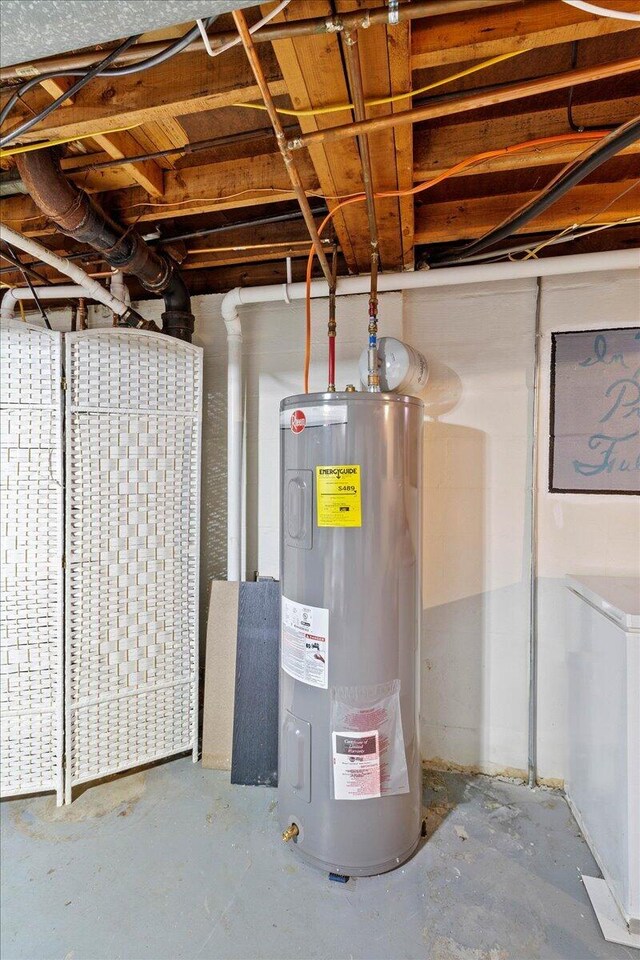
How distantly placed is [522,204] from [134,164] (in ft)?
4.82

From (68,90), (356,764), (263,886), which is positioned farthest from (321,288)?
(263,886)

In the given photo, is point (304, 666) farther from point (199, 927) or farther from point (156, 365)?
point (156, 365)

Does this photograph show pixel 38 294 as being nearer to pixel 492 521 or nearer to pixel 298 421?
pixel 298 421

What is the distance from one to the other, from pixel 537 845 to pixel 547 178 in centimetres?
261

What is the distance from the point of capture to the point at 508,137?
133cm

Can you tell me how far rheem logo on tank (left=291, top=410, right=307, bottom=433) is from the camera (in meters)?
1.46

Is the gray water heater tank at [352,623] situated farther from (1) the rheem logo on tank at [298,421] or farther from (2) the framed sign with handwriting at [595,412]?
(2) the framed sign with handwriting at [595,412]

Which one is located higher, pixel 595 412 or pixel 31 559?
pixel 595 412

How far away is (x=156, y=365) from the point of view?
2014 mm

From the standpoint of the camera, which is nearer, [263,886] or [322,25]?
[322,25]

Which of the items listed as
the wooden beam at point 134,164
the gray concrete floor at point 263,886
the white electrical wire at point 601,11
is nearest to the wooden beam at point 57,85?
the wooden beam at point 134,164

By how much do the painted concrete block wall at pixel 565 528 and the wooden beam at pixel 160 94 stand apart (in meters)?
1.45

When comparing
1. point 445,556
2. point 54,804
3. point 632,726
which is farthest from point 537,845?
point 54,804

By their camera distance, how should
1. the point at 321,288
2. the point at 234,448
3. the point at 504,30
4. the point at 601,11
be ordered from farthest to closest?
the point at 234,448 → the point at 321,288 → the point at 504,30 → the point at 601,11
